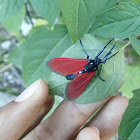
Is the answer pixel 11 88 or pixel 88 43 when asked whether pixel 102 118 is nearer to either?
pixel 88 43

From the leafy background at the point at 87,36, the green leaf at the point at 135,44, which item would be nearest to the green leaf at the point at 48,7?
the leafy background at the point at 87,36

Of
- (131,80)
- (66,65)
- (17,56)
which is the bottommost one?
(131,80)

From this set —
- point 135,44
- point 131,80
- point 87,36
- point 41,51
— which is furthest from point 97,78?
point 131,80

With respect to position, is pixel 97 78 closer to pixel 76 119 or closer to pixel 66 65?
pixel 66 65

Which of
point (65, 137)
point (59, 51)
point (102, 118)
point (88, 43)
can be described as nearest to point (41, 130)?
point (65, 137)

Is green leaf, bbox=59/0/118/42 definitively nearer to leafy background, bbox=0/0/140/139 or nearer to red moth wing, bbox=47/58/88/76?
leafy background, bbox=0/0/140/139

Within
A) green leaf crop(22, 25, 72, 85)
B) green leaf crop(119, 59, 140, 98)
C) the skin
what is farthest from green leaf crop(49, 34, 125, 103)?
green leaf crop(119, 59, 140, 98)
